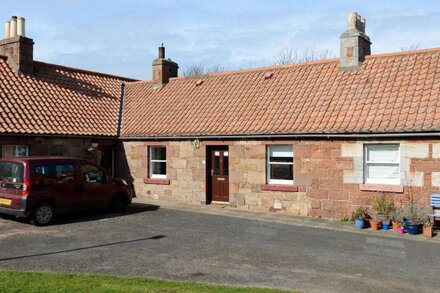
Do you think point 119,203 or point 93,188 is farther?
point 119,203

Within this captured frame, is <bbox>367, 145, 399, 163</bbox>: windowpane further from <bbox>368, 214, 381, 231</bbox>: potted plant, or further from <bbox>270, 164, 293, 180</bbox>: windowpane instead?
<bbox>270, 164, 293, 180</bbox>: windowpane

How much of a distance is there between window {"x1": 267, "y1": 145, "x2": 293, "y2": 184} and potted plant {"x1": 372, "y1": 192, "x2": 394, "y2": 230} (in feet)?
10.1

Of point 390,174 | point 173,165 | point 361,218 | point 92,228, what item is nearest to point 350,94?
point 390,174

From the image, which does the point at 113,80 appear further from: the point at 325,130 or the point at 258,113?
the point at 325,130

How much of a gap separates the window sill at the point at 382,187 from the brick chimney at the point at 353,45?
484cm

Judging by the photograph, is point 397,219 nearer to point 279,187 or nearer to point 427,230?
point 427,230

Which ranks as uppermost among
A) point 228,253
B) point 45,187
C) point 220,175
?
point 220,175

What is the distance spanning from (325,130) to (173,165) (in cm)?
651

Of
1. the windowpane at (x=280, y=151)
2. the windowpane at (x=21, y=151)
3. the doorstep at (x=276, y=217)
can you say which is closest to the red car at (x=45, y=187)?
the windowpane at (x=21, y=151)

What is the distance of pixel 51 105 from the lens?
710 inches

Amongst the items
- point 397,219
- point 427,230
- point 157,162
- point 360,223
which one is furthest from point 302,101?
point 157,162

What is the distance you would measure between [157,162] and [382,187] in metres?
9.20

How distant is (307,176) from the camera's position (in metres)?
14.9

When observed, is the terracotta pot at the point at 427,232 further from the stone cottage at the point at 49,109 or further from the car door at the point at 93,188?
the stone cottage at the point at 49,109
